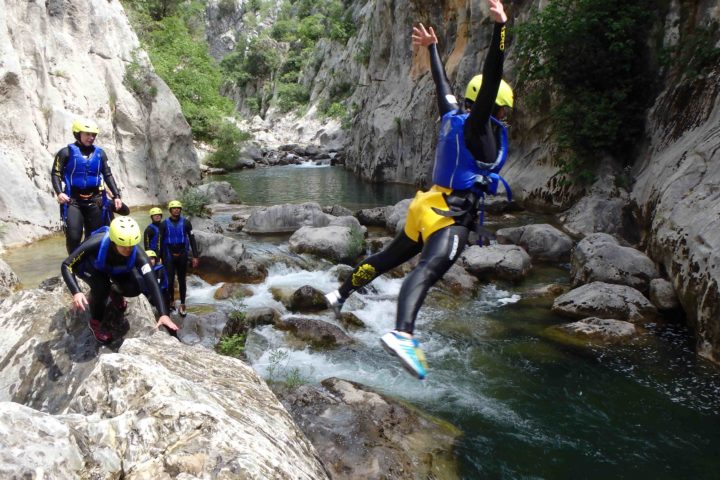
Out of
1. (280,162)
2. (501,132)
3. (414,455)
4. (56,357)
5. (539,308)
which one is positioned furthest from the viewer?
(280,162)

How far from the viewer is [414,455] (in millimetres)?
5133

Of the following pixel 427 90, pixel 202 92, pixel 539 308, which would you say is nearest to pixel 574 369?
pixel 539 308

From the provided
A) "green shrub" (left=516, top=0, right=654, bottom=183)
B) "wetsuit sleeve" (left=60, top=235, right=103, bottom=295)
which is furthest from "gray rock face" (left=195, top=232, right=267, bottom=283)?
"green shrub" (left=516, top=0, right=654, bottom=183)

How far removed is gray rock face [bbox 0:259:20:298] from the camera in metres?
8.27

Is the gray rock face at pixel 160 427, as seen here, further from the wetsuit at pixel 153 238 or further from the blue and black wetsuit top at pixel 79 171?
the wetsuit at pixel 153 238

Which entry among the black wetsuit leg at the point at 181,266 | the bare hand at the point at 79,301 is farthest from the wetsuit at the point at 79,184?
the bare hand at the point at 79,301

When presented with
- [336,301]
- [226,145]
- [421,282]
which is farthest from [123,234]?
[226,145]

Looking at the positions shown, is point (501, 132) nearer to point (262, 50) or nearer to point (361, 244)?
point (361, 244)

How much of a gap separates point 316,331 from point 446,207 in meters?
5.47

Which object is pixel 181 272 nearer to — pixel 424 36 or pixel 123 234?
pixel 123 234

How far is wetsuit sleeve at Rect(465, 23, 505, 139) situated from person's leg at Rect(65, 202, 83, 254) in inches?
234

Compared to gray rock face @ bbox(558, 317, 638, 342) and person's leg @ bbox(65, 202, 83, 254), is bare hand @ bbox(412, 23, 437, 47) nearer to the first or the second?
person's leg @ bbox(65, 202, 83, 254)

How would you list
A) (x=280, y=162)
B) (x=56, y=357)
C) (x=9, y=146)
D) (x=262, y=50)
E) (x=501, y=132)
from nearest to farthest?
(x=501, y=132) < (x=56, y=357) < (x=9, y=146) < (x=280, y=162) < (x=262, y=50)

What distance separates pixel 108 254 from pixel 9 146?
33.8 ft
